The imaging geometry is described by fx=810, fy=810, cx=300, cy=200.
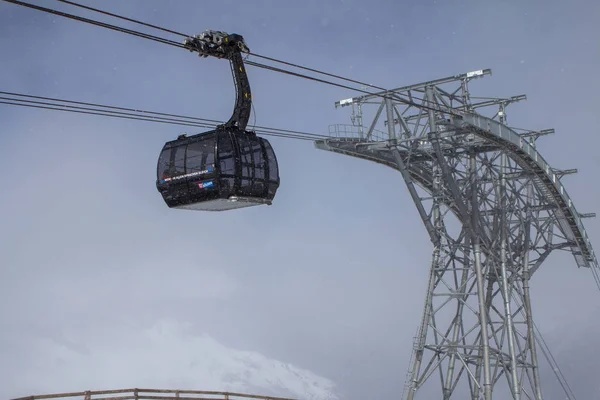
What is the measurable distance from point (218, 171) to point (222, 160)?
0.30 m

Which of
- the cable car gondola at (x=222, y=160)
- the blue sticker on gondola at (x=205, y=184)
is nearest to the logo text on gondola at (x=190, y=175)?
the cable car gondola at (x=222, y=160)

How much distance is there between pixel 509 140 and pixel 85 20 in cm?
2224

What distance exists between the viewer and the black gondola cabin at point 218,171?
19.1 metres

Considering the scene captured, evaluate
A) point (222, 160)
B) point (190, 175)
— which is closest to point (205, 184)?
point (190, 175)

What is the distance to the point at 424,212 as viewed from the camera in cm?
3553

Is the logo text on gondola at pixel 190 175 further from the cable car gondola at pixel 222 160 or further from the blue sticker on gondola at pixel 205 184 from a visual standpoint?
the blue sticker on gondola at pixel 205 184

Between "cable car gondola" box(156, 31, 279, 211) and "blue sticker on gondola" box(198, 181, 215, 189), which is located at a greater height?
"cable car gondola" box(156, 31, 279, 211)

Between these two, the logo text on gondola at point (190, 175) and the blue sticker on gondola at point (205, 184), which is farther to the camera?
the blue sticker on gondola at point (205, 184)

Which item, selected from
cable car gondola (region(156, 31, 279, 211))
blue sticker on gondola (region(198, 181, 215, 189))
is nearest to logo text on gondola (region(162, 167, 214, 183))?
cable car gondola (region(156, 31, 279, 211))

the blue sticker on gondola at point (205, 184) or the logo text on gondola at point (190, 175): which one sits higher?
the logo text on gondola at point (190, 175)

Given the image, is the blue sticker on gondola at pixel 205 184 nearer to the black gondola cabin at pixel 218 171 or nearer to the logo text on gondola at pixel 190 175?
the black gondola cabin at pixel 218 171

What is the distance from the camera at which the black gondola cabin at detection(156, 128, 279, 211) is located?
1911 centimetres

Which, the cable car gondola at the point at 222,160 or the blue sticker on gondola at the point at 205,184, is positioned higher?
the cable car gondola at the point at 222,160

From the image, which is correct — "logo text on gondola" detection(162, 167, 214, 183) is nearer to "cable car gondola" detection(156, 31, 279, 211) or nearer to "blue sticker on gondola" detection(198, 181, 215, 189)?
"cable car gondola" detection(156, 31, 279, 211)
